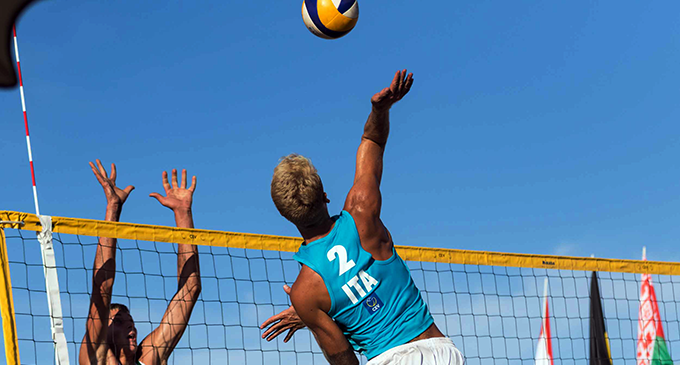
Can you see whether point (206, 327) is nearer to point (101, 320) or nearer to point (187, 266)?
point (187, 266)

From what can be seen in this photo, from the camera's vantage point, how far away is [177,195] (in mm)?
5277

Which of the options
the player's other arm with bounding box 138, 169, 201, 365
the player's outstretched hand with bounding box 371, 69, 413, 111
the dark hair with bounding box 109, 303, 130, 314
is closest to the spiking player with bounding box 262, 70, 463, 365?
the player's outstretched hand with bounding box 371, 69, 413, 111

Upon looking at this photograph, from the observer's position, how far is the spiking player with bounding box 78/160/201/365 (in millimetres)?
4523

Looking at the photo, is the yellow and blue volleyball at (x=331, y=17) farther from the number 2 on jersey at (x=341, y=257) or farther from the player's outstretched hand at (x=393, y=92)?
the number 2 on jersey at (x=341, y=257)

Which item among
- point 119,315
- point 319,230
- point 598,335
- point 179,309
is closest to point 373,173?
point 319,230

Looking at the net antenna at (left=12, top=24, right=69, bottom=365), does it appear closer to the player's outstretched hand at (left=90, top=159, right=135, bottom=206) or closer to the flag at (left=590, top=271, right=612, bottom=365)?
the player's outstretched hand at (left=90, top=159, right=135, bottom=206)

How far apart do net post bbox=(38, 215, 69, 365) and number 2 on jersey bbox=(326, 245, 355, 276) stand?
1985 mm

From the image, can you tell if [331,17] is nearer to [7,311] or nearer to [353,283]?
[353,283]

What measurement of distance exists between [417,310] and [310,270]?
481 millimetres

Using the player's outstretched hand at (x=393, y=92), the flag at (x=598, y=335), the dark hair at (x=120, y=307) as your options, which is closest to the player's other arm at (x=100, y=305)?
the dark hair at (x=120, y=307)

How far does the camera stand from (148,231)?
4855 mm

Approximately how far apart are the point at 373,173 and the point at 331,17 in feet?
7.28

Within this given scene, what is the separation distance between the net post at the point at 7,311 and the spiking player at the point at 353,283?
196cm

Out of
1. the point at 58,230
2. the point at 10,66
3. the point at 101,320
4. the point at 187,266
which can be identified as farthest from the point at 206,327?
the point at 10,66
